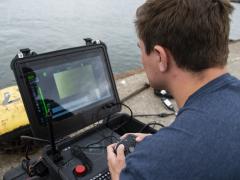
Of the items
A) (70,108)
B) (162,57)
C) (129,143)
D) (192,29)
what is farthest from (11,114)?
(192,29)

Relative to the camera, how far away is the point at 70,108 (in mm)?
1328

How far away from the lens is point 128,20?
7367mm

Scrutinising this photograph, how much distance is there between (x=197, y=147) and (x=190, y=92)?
238 mm

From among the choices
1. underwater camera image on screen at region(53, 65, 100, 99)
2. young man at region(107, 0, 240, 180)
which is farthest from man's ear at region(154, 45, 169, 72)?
underwater camera image on screen at region(53, 65, 100, 99)

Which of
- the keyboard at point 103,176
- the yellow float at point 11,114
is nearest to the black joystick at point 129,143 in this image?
the keyboard at point 103,176

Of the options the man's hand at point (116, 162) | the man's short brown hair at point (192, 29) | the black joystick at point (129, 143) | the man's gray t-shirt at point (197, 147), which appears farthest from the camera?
the black joystick at point (129, 143)

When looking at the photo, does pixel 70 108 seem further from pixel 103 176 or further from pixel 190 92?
pixel 190 92

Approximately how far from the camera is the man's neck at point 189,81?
0.87 meters

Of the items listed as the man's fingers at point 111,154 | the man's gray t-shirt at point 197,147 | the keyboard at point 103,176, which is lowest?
the keyboard at point 103,176

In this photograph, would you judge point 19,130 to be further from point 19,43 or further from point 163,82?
point 19,43

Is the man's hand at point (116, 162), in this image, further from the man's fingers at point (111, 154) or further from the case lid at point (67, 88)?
the case lid at point (67, 88)

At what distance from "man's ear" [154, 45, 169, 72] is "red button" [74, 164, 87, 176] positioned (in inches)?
20.0

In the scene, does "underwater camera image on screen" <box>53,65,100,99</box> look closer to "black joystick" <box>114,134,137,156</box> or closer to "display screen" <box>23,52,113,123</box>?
"display screen" <box>23,52,113,123</box>

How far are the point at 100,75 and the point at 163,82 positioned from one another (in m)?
0.48
